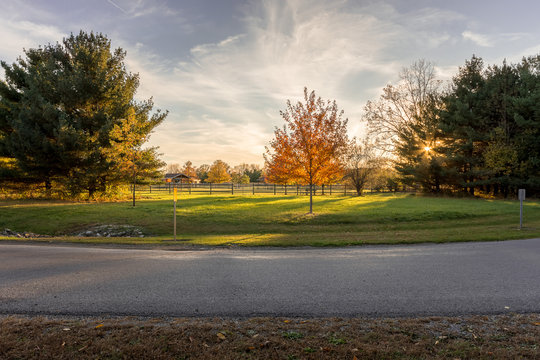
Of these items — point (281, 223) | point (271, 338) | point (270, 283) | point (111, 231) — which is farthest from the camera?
point (281, 223)

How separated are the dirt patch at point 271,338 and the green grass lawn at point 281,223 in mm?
7024

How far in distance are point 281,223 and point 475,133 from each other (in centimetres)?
2923

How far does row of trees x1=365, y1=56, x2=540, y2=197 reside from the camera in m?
32.0

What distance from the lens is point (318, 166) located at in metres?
20.4

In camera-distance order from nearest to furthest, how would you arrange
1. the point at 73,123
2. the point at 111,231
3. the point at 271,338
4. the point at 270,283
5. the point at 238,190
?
the point at 271,338 < the point at 270,283 < the point at 111,231 < the point at 73,123 < the point at 238,190

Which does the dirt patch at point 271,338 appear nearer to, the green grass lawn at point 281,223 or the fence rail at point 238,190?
the green grass lawn at point 281,223

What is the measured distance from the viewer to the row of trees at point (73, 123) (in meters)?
25.5

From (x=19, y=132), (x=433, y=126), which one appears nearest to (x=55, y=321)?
(x=19, y=132)

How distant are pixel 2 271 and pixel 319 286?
7.59 meters

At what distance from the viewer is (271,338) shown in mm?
4016

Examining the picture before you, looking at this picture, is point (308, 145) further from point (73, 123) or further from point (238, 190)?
point (238, 190)

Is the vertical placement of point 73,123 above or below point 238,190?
above

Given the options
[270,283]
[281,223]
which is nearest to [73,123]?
[281,223]

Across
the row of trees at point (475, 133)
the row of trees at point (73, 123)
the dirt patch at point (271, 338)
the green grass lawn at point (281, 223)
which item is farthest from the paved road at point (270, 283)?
the row of trees at point (475, 133)
